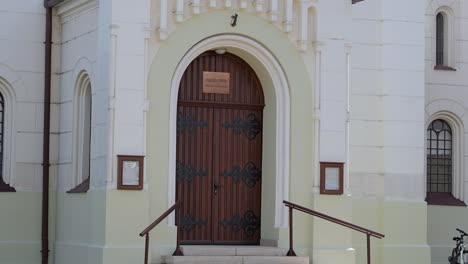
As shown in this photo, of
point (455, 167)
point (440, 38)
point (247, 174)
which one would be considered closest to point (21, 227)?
point (247, 174)

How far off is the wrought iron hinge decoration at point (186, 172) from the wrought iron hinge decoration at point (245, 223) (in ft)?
2.99

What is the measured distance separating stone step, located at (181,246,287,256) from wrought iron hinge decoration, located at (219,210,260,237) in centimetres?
76

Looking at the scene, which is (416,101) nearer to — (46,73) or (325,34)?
(325,34)

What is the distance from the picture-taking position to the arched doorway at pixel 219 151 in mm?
21812

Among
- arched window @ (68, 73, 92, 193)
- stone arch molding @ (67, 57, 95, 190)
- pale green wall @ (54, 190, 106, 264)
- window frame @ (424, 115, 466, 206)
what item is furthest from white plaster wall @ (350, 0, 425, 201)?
pale green wall @ (54, 190, 106, 264)

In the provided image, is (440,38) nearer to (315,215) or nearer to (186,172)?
(315,215)

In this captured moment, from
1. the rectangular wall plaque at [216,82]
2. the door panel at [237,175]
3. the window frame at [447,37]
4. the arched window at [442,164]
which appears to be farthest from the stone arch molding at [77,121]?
the window frame at [447,37]

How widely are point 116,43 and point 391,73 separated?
18.8ft

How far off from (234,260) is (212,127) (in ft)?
8.40

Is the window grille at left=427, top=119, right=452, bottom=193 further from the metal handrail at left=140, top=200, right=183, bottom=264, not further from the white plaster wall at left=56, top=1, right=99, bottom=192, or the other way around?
the white plaster wall at left=56, top=1, right=99, bottom=192

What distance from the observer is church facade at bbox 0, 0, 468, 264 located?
20.8 meters

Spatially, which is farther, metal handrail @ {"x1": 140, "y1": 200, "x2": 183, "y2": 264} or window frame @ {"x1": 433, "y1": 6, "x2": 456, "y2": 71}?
window frame @ {"x1": 433, "y1": 6, "x2": 456, "y2": 71}

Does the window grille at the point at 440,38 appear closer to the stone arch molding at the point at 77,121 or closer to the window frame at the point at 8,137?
the stone arch molding at the point at 77,121

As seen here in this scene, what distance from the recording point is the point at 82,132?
74.2 feet
